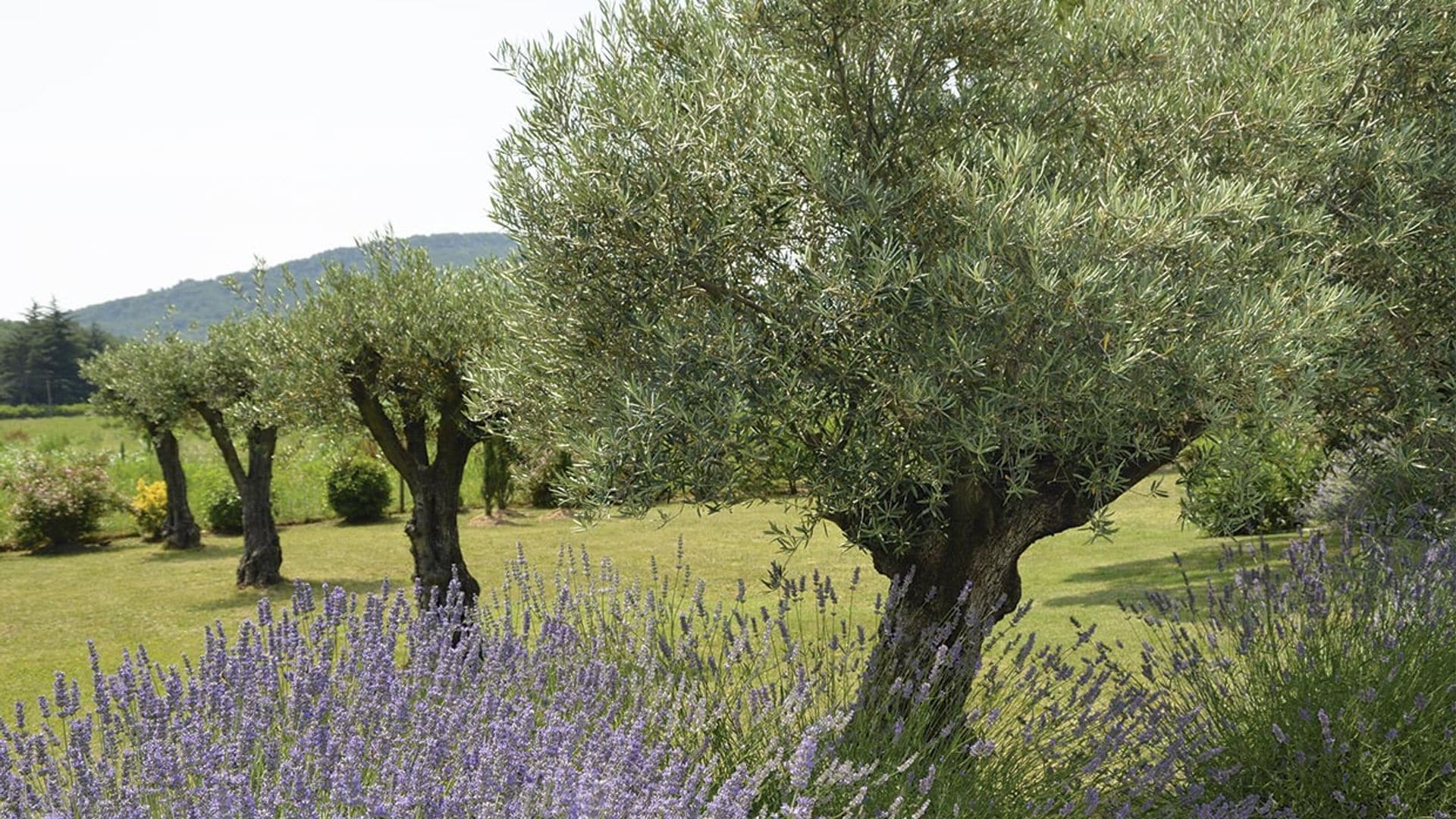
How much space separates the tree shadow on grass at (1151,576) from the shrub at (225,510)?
832 inches

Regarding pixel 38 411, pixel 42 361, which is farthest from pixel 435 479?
pixel 42 361

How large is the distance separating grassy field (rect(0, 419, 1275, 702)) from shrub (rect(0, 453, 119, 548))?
73cm

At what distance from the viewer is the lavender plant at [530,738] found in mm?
4527

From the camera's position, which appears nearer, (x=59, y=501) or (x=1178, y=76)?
(x=1178, y=76)

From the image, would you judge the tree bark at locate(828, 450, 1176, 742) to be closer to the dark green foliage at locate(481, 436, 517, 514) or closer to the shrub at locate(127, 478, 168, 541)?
the dark green foliage at locate(481, 436, 517, 514)

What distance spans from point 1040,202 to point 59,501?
27.6 meters

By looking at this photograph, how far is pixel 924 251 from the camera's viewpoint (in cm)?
693

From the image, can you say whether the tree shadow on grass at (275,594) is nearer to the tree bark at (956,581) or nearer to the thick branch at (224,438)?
the thick branch at (224,438)

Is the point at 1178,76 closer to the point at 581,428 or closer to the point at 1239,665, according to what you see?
the point at 1239,665

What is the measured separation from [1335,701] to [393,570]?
63.0ft

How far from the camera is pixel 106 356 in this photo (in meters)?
24.8

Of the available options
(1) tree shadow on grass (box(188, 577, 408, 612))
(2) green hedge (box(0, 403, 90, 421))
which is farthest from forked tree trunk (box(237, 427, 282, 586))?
(2) green hedge (box(0, 403, 90, 421))

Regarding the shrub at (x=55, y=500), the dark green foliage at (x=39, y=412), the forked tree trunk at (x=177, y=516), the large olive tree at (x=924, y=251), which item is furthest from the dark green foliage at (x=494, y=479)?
the dark green foliage at (x=39, y=412)

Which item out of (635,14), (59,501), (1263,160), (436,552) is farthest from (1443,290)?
(59,501)
